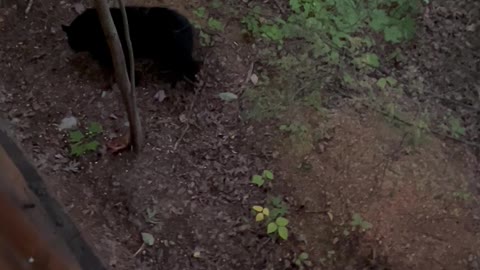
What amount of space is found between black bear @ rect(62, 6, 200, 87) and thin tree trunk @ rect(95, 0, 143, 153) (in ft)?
2.36

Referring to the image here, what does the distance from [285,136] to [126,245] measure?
52.9 inches

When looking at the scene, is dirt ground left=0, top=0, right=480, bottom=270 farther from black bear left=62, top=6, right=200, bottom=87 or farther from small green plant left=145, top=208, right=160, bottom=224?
black bear left=62, top=6, right=200, bottom=87

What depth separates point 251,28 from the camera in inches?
206

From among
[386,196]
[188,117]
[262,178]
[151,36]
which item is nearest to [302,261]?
[262,178]

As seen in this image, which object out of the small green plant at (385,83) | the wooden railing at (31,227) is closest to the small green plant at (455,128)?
the small green plant at (385,83)

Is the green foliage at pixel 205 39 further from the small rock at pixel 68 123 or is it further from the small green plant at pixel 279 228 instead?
the small green plant at pixel 279 228

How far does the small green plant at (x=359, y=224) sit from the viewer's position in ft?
13.8

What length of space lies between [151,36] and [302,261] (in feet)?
6.25

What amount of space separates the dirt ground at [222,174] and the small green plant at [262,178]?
0.05 metres

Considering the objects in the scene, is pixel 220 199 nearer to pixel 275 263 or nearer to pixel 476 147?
pixel 275 263

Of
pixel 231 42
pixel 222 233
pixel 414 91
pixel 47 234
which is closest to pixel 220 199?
pixel 222 233

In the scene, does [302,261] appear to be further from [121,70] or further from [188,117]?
[121,70]

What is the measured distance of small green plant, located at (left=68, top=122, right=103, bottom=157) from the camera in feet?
14.3

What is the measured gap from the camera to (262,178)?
4410mm
